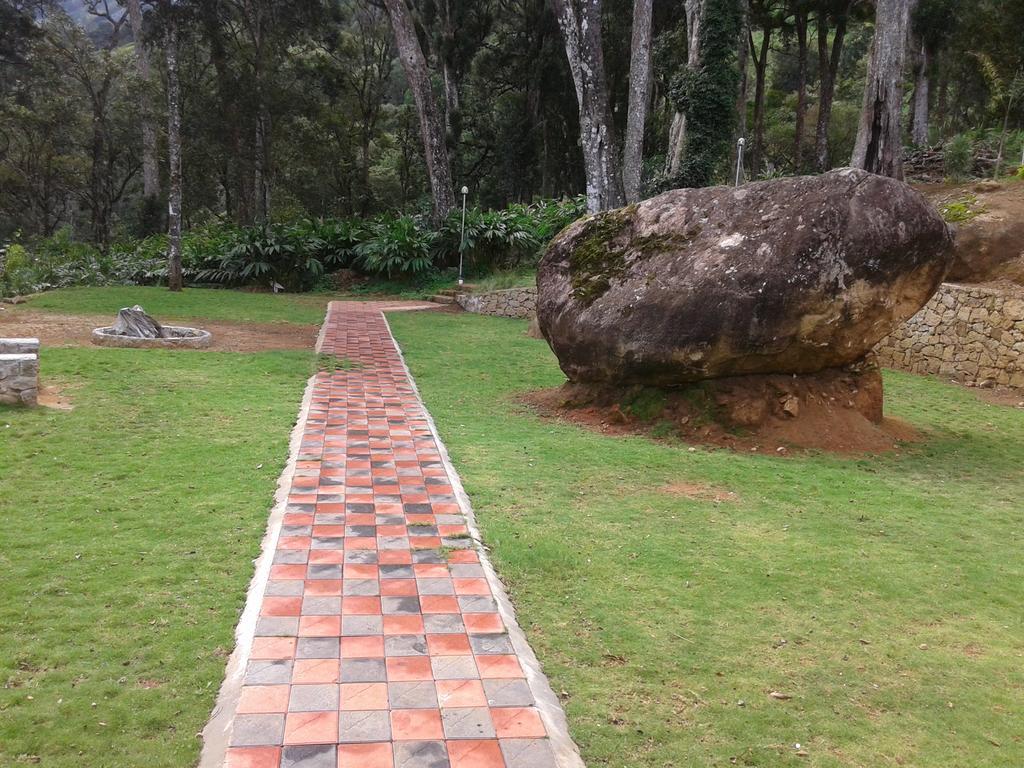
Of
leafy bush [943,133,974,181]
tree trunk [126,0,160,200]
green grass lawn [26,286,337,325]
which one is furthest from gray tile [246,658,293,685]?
Answer: tree trunk [126,0,160,200]

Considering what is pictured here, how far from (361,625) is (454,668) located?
575 millimetres

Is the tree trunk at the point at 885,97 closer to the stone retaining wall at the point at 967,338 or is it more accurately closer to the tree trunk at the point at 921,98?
the stone retaining wall at the point at 967,338

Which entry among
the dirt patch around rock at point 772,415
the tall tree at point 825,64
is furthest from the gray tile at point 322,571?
the tall tree at point 825,64

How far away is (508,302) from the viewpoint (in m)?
18.1

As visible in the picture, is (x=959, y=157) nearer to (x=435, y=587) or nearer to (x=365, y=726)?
(x=435, y=587)

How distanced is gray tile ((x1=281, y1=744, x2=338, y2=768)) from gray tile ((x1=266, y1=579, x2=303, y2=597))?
4.06ft

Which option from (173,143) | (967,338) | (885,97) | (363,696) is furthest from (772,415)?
(173,143)

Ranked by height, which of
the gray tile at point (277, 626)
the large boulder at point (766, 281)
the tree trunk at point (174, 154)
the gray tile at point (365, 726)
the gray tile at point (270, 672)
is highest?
the tree trunk at point (174, 154)

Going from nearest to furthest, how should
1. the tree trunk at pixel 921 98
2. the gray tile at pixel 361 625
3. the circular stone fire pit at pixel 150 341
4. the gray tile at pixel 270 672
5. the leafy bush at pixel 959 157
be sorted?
the gray tile at pixel 270 672 → the gray tile at pixel 361 625 → the circular stone fire pit at pixel 150 341 → the leafy bush at pixel 959 157 → the tree trunk at pixel 921 98

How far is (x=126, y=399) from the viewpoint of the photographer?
8008mm

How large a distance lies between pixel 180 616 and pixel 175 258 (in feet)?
57.6

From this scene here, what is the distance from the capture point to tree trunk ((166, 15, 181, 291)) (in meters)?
17.3

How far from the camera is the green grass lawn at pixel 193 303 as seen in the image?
1570 cm

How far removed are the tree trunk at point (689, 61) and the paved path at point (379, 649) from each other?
58.7 feet
